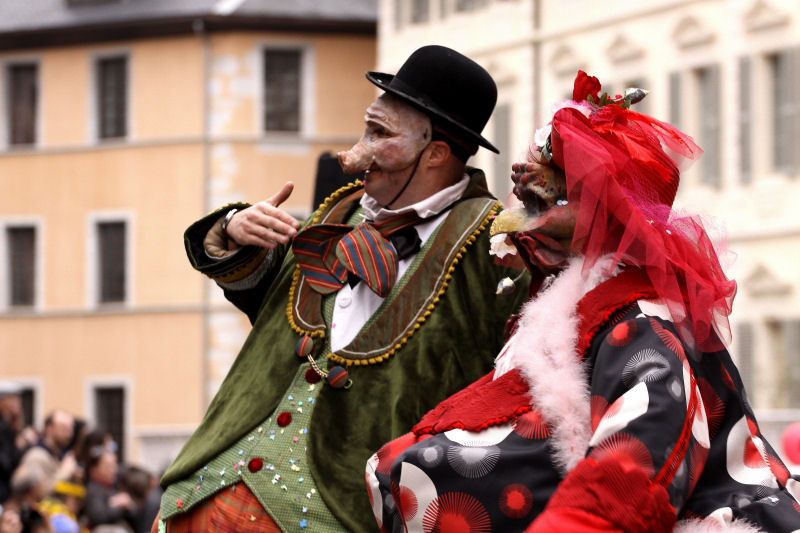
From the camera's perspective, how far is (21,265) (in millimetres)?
32469

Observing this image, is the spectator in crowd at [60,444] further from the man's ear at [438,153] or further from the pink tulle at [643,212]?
the pink tulle at [643,212]

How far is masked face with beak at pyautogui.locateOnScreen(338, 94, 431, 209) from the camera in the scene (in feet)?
13.9

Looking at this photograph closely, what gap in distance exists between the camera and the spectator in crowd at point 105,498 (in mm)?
12078

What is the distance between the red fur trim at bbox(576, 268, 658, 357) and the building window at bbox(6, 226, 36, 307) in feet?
98.3

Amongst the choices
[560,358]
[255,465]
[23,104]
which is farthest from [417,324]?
[23,104]

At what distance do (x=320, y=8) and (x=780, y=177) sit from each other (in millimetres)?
11588

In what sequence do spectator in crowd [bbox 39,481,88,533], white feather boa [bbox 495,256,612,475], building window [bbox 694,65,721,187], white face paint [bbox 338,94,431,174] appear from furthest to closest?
building window [bbox 694,65,721,187]
spectator in crowd [bbox 39,481,88,533]
white face paint [bbox 338,94,431,174]
white feather boa [bbox 495,256,612,475]

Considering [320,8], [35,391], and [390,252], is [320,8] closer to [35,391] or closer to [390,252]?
[35,391]

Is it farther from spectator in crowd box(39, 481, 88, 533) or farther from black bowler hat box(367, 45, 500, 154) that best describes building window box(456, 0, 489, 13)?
black bowler hat box(367, 45, 500, 154)

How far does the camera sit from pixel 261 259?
4.41 m

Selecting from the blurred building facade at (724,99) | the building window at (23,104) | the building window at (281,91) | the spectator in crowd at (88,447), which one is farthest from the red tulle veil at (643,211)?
the building window at (23,104)

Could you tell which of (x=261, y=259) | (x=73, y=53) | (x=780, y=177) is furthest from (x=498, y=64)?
(x=261, y=259)

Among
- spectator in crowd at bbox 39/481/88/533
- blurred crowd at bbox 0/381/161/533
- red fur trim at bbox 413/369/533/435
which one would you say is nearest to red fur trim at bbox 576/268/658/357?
red fur trim at bbox 413/369/533/435

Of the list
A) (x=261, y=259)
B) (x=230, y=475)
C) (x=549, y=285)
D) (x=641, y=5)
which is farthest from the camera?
(x=641, y=5)
